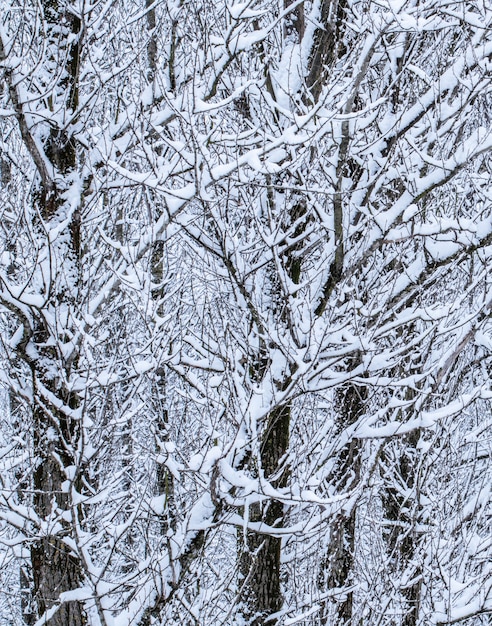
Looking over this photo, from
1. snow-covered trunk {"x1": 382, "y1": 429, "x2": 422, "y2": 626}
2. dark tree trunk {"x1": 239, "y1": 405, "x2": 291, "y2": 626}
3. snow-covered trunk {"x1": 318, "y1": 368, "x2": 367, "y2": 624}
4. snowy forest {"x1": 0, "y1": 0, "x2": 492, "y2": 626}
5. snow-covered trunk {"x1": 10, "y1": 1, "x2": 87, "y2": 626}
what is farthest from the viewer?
snow-covered trunk {"x1": 382, "y1": 429, "x2": 422, "y2": 626}

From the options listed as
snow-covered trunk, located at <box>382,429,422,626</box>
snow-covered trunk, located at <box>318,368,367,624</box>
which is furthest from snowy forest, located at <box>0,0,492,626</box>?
snow-covered trunk, located at <box>382,429,422,626</box>

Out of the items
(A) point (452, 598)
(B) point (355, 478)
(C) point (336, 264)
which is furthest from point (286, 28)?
(A) point (452, 598)

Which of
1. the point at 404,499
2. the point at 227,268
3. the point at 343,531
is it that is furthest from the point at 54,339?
the point at 404,499

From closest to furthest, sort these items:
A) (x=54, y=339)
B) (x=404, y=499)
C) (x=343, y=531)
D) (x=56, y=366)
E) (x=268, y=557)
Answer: (x=54, y=339)
(x=56, y=366)
(x=268, y=557)
(x=343, y=531)
(x=404, y=499)

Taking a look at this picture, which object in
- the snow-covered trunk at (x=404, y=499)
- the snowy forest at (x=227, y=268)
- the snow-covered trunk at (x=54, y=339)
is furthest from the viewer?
the snow-covered trunk at (x=404, y=499)

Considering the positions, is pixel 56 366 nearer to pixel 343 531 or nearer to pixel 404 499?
pixel 343 531

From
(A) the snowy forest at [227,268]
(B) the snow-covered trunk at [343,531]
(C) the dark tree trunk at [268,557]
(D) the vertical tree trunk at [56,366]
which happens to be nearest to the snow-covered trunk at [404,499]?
(B) the snow-covered trunk at [343,531]

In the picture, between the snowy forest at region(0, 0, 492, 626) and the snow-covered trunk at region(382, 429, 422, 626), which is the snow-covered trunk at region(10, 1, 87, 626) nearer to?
the snowy forest at region(0, 0, 492, 626)

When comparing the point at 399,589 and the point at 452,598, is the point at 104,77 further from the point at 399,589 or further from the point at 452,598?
the point at 399,589

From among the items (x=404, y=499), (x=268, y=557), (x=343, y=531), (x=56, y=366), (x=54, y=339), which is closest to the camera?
(x=54, y=339)

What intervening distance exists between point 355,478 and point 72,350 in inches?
115

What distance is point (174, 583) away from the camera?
12.5 ft

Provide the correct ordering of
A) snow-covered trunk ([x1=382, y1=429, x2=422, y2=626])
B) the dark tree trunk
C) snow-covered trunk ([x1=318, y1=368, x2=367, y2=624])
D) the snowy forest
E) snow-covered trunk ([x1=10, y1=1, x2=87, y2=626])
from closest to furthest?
the snowy forest
snow-covered trunk ([x1=10, y1=1, x2=87, y2=626])
the dark tree trunk
snow-covered trunk ([x1=318, y1=368, x2=367, y2=624])
snow-covered trunk ([x1=382, y1=429, x2=422, y2=626])

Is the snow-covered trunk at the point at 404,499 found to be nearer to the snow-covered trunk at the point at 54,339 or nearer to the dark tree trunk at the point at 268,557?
the dark tree trunk at the point at 268,557
